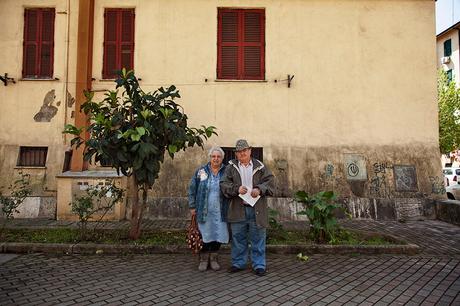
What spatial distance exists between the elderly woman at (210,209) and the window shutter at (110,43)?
235 inches

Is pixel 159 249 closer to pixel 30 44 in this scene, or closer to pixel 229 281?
pixel 229 281

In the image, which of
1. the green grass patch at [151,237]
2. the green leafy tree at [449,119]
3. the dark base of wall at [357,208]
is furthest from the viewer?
the green leafy tree at [449,119]

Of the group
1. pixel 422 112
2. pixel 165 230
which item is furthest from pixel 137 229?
pixel 422 112

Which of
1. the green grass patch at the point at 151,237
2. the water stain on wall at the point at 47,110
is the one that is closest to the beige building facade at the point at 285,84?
the water stain on wall at the point at 47,110

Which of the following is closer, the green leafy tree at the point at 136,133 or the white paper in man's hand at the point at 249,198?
the white paper in man's hand at the point at 249,198

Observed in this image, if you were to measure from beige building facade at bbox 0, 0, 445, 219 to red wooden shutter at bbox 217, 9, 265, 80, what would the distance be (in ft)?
0.13

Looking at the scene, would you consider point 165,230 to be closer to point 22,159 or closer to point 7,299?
point 7,299

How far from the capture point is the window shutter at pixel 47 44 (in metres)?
9.79

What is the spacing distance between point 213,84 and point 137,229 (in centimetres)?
476

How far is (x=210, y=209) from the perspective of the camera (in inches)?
205

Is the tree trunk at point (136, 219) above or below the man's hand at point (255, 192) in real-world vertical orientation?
below

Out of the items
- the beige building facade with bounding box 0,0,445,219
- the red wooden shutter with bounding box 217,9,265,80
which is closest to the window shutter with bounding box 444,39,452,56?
the beige building facade with bounding box 0,0,445,219

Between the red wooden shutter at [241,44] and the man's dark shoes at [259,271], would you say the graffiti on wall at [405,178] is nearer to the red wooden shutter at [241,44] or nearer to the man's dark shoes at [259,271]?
the red wooden shutter at [241,44]

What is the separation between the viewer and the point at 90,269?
521cm
